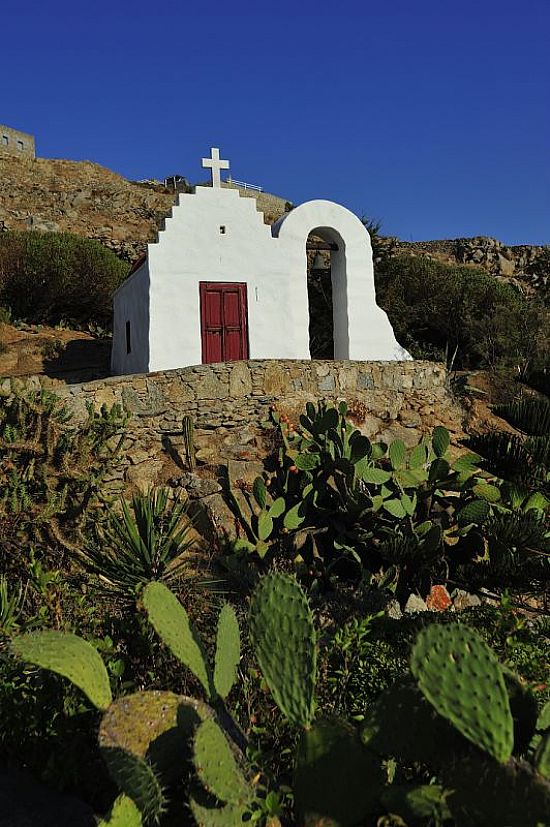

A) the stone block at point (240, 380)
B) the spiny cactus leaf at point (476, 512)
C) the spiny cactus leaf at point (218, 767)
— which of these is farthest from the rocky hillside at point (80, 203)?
the spiny cactus leaf at point (218, 767)

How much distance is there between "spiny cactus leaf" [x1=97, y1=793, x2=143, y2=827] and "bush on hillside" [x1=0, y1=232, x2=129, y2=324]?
17592 mm

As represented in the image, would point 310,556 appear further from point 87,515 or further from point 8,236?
point 8,236

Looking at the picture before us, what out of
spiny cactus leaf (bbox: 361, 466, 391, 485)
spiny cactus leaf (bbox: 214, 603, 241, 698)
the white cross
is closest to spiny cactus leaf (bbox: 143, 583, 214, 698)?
spiny cactus leaf (bbox: 214, 603, 241, 698)

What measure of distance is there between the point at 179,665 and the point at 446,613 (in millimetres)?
2436

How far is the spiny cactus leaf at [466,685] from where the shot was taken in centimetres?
210

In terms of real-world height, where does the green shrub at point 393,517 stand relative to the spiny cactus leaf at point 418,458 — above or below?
below

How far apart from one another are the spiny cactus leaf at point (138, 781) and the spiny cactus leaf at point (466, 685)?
1.21 metres

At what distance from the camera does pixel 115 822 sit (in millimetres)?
2514

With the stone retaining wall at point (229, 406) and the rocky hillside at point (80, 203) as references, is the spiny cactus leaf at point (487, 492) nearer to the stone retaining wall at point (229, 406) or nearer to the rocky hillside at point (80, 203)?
the stone retaining wall at point (229, 406)

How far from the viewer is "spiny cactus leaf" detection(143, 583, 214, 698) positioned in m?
3.00

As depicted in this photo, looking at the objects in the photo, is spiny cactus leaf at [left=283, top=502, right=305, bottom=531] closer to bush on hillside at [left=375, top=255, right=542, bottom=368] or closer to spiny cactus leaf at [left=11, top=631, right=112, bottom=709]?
spiny cactus leaf at [left=11, top=631, right=112, bottom=709]

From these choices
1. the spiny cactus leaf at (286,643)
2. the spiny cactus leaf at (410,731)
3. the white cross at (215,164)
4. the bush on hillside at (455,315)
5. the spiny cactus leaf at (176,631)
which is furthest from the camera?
the bush on hillside at (455,315)

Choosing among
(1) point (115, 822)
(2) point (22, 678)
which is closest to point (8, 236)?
(2) point (22, 678)

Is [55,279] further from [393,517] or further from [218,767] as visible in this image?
[218,767]
